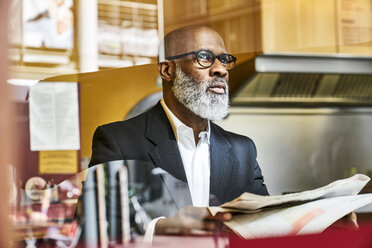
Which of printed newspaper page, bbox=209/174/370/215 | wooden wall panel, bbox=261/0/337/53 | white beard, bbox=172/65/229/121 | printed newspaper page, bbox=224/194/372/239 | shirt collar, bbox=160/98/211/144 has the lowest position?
printed newspaper page, bbox=224/194/372/239

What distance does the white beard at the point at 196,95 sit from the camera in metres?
1.41

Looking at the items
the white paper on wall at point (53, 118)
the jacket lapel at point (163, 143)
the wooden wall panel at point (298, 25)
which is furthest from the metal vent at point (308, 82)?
the white paper on wall at point (53, 118)

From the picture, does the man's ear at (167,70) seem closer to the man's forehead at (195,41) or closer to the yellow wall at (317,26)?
the man's forehead at (195,41)

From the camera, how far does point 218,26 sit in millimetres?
1495

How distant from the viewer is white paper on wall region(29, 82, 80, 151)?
1.29 m

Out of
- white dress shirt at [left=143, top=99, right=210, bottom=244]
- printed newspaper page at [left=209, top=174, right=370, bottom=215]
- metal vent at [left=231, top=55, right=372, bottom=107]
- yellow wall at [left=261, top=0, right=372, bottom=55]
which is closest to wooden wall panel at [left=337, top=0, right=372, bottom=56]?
yellow wall at [left=261, top=0, right=372, bottom=55]

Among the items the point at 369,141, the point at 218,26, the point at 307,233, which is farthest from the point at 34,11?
the point at 369,141

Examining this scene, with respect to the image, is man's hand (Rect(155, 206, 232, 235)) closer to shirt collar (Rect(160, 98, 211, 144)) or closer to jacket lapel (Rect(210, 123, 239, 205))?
jacket lapel (Rect(210, 123, 239, 205))

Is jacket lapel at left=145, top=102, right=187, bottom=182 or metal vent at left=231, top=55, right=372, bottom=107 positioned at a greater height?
metal vent at left=231, top=55, right=372, bottom=107

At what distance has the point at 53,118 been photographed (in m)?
1.29

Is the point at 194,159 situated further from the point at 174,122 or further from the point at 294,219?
the point at 294,219

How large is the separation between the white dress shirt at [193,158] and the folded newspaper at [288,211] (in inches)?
2.7

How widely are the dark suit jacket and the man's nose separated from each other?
15 centimetres

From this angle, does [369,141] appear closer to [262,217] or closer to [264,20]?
[264,20]
